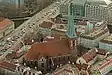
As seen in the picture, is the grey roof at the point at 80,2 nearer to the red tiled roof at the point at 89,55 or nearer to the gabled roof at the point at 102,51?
the gabled roof at the point at 102,51

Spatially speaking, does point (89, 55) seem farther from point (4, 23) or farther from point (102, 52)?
point (4, 23)

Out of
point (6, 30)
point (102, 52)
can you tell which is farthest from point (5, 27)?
point (102, 52)

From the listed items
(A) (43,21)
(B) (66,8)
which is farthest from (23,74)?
(B) (66,8)

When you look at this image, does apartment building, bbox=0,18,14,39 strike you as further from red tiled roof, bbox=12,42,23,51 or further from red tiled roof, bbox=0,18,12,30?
red tiled roof, bbox=12,42,23,51

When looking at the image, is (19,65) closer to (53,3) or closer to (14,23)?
(14,23)

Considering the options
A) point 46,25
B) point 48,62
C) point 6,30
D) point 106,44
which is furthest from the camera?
point 6,30

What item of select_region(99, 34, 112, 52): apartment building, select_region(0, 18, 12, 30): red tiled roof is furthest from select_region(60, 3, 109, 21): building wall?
select_region(0, 18, 12, 30): red tiled roof

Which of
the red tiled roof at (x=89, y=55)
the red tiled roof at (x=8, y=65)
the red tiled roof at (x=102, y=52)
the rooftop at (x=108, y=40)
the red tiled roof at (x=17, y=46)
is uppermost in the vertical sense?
the rooftop at (x=108, y=40)

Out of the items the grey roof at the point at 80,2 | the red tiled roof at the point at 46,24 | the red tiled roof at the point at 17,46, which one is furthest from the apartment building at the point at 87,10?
the red tiled roof at the point at 17,46

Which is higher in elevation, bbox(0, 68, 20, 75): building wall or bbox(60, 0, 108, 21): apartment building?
bbox(60, 0, 108, 21): apartment building
